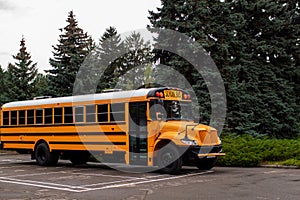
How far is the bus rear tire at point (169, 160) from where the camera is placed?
1483 centimetres

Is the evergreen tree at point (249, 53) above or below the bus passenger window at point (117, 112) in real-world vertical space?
above

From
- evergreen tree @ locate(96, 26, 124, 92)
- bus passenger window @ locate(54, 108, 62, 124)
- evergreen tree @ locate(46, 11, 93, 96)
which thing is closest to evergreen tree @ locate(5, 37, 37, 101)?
evergreen tree @ locate(46, 11, 93, 96)

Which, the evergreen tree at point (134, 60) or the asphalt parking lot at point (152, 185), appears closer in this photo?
the asphalt parking lot at point (152, 185)

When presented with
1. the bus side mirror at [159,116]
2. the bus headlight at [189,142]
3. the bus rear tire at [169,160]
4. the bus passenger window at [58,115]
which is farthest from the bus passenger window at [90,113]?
the bus headlight at [189,142]

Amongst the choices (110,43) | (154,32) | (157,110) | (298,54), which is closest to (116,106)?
(157,110)

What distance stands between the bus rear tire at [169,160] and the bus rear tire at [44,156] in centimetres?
599

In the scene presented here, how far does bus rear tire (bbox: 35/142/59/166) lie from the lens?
1908 cm

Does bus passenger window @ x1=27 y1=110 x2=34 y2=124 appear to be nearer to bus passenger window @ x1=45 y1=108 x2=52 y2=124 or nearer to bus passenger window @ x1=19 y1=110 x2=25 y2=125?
bus passenger window @ x1=19 y1=110 x2=25 y2=125

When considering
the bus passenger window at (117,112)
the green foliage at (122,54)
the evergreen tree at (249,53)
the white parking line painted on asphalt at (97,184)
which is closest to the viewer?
the white parking line painted on asphalt at (97,184)

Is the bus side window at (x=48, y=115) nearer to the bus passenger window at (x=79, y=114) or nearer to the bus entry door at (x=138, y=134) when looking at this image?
the bus passenger window at (x=79, y=114)

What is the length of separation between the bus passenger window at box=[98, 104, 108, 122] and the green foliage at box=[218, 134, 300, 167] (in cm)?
517

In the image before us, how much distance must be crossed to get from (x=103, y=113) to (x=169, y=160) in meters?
3.53

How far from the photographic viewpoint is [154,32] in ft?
99.6

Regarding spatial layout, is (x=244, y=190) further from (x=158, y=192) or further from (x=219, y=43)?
(x=219, y=43)
